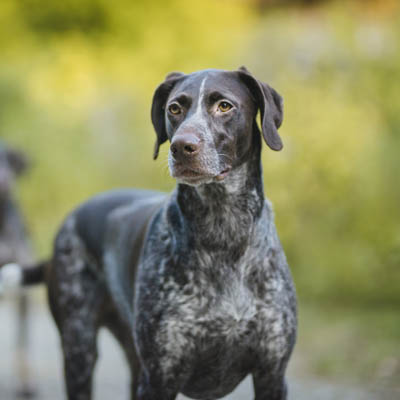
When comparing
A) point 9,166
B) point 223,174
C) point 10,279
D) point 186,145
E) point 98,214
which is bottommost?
point 10,279

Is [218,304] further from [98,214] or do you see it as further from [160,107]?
[98,214]

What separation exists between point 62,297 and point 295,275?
426 cm

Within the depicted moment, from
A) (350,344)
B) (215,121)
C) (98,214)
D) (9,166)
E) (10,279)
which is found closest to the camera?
(215,121)

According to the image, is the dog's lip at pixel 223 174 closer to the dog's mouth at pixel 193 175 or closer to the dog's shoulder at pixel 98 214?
the dog's mouth at pixel 193 175

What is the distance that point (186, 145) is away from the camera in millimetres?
3111

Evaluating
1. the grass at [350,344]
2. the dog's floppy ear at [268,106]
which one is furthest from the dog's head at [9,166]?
the dog's floppy ear at [268,106]

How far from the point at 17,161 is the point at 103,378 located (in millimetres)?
2471

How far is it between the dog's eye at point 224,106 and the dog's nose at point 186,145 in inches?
9.5

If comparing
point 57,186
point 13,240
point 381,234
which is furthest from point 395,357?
point 57,186

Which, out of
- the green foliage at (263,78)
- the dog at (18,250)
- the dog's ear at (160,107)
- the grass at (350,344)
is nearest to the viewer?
the dog's ear at (160,107)

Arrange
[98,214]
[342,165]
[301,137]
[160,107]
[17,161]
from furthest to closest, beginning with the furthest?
[301,137] < [342,165] < [17,161] < [98,214] < [160,107]

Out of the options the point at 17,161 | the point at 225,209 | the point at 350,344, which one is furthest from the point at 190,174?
the point at 17,161

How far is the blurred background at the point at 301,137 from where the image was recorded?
7.29 m

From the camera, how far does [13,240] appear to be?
22.6 feet
